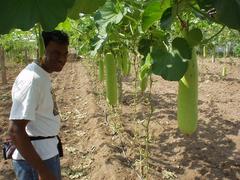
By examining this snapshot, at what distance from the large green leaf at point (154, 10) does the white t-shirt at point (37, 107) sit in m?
1.23

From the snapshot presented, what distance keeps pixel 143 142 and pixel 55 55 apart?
351cm

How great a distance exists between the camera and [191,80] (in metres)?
1.74

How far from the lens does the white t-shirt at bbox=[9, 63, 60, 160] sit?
2.48 m

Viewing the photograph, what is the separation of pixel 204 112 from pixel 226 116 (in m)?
0.46

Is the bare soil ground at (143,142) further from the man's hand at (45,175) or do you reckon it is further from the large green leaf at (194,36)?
the large green leaf at (194,36)

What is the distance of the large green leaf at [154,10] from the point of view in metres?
1.40

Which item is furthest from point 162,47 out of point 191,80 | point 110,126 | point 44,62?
point 110,126

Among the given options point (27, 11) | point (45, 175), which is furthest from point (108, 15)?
point (27, 11)

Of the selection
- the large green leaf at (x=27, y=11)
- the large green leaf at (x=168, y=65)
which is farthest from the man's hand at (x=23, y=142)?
the large green leaf at (x=27, y=11)

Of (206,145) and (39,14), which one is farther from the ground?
(39,14)

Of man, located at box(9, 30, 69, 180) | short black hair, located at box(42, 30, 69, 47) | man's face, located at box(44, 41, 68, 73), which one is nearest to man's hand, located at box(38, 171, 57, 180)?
man, located at box(9, 30, 69, 180)

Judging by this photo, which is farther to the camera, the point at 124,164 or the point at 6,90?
the point at 6,90

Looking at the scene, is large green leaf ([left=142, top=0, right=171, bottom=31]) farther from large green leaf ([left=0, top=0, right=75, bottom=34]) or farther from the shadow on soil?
the shadow on soil

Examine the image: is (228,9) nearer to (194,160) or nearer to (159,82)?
(194,160)
